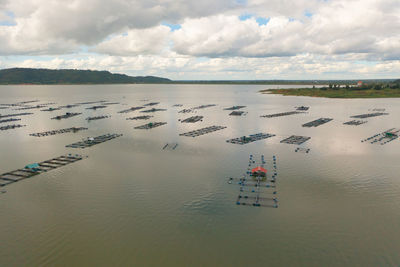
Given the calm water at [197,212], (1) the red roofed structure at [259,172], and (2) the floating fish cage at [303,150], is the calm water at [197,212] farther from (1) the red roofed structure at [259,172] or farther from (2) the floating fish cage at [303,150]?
(1) the red roofed structure at [259,172]

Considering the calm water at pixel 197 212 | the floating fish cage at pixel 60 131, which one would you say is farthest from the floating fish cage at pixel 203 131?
the floating fish cage at pixel 60 131

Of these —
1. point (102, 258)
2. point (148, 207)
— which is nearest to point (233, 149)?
point (148, 207)

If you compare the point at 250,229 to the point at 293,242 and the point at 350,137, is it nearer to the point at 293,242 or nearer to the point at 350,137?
the point at 293,242

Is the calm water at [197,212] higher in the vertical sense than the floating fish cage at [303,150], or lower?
lower

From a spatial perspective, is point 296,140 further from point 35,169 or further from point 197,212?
point 35,169

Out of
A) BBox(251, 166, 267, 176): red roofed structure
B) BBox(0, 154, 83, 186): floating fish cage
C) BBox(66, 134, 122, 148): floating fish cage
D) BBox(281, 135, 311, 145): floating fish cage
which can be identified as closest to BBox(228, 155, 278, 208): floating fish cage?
BBox(251, 166, 267, 176): red roofed structure

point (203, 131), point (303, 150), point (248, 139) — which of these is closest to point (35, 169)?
point (203, 131)

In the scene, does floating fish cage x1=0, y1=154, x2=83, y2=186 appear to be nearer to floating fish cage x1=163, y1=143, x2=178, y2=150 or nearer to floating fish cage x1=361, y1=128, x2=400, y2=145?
floating fish cage x1=163, y1=143, x2=178, y2=150
